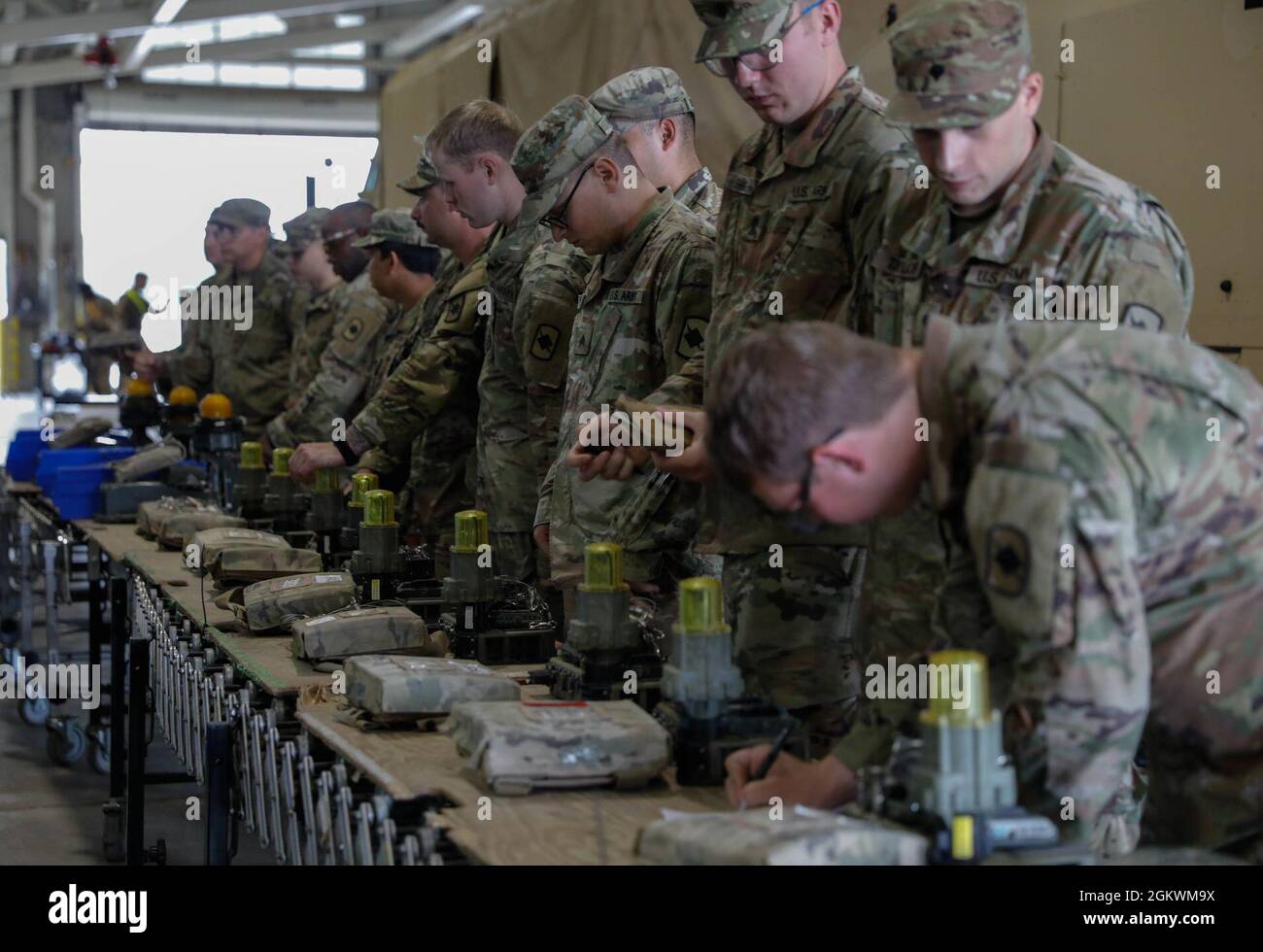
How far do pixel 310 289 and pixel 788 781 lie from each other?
536 cm

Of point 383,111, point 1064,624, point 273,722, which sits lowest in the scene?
point 273,722

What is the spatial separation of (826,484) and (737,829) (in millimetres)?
356

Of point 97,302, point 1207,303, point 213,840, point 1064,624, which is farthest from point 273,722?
point 97,302

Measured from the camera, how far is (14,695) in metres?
6.28

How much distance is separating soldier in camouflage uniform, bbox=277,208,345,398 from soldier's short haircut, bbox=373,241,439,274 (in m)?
1.42

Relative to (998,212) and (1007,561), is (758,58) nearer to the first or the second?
(998,212)

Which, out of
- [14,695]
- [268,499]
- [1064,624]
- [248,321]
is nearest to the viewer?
[1064,624]

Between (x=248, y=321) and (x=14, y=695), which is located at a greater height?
(x=248, y=321)

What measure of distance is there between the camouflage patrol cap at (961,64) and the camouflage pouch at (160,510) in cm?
316

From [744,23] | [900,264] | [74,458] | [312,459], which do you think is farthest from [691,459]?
[74,458]

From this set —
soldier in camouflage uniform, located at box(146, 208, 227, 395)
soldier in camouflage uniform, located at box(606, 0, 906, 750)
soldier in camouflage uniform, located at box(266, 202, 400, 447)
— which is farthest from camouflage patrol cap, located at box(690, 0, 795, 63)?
soldier in camouflage uniform, located at box(146, 208, 227, 395)

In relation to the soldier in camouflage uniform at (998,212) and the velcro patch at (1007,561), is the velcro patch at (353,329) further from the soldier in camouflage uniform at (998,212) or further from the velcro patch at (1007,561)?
the velcro patch at (1007,561)

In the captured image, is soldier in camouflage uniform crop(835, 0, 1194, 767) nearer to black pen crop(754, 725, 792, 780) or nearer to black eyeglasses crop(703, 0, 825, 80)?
black pen crop(754, 725, 792, 780)

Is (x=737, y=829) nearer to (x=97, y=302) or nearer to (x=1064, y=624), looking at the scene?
(x=1064, y=624)
